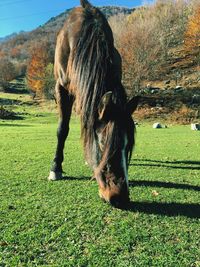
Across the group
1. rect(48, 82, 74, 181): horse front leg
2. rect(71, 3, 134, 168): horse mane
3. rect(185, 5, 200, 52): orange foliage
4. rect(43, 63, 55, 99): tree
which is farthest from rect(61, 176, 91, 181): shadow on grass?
rect(43, 63, 55, 99): tree

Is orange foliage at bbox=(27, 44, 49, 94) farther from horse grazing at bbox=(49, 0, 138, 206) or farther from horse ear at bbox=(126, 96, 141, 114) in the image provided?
horse ear at bbox=(126, 96, 141, 114)

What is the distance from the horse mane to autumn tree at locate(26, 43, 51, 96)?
200 ft

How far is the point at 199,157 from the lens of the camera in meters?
10.0

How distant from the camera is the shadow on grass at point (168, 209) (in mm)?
4720

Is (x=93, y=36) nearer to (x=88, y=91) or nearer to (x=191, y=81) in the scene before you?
(x=88, y=91)

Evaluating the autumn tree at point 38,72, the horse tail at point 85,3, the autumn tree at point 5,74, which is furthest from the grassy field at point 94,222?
the autumn tree at point 5,74

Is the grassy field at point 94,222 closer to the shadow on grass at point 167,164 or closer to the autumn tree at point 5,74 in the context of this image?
the shadow on grass at point 167,164

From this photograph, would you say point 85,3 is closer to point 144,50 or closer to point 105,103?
point 105,103

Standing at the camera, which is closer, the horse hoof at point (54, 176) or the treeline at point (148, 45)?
the horse hoof at point (54, 176)

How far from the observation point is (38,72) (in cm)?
7431

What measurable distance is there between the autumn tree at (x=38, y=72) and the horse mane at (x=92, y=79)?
60886 millimetres

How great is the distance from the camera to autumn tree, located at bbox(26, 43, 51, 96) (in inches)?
2666

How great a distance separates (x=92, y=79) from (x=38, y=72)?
71772mm

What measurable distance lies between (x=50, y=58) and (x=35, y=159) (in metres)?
75.6
